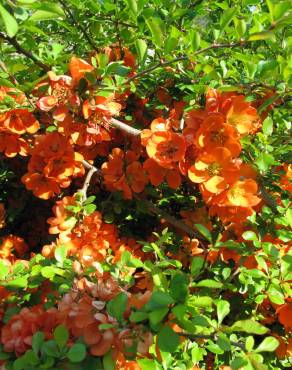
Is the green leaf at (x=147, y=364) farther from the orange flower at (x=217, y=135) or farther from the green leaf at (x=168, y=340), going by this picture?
the orange flower at (x=217, y=135)

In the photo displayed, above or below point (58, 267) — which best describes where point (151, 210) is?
below

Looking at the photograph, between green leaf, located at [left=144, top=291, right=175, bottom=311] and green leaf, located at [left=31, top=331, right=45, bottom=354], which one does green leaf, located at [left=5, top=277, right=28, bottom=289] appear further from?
green leaf, located at [left=144, top=291, right=175, bottom=311]

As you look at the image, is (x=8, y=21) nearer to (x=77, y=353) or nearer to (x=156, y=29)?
(x=156, y=29)

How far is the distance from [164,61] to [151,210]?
1.74 feet

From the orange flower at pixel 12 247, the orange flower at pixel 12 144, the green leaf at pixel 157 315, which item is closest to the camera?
the green leaf at pixel 157 315

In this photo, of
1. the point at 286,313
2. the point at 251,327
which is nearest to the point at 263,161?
the point at 286,313

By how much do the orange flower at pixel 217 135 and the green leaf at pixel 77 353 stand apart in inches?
23.2

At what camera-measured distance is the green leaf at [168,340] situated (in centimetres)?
74

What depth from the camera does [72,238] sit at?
4.62ft

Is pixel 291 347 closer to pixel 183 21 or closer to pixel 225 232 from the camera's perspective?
pixel 225 232

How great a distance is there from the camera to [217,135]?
113 cm

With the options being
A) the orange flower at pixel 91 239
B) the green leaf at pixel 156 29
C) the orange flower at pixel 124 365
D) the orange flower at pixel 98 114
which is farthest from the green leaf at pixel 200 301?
the green leaf at pixel 156 29

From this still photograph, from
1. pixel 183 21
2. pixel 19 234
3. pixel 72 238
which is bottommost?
pixel 19 234

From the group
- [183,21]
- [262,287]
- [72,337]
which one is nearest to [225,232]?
[262,287]
